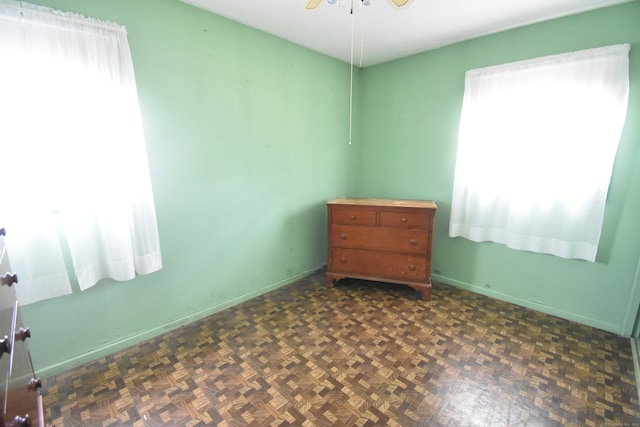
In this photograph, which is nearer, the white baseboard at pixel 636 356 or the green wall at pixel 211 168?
the white baseboard at pixel 636 356

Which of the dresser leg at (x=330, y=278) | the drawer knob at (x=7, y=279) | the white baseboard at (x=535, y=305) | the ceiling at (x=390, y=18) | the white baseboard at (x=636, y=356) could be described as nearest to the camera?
the drawer knob at (x=7, y=279)

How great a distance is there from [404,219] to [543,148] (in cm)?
115

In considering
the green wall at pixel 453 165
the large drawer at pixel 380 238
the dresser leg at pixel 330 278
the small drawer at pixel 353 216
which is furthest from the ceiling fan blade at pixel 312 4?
the dresser leg at pixel 330 278

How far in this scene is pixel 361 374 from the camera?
1.66m

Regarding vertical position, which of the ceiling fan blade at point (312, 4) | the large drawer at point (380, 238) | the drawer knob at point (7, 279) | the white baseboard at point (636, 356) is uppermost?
the ceiling fan blade at point (312, 4)

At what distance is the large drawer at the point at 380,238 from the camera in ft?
8.02

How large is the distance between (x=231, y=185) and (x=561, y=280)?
2760 millimetres

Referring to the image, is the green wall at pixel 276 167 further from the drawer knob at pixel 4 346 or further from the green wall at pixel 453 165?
the drawer knob at pixel 4 346

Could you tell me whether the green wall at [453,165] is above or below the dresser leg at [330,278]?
above

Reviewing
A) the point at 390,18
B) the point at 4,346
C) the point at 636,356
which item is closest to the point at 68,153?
the point at 4,346

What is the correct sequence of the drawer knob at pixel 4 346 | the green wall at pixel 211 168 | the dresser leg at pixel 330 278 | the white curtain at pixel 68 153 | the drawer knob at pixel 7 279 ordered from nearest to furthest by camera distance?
the drawer knob at pixel 4 346, the drawer knob at pixel 7 279, the white curtain at pixel 68 153, the green wall at pixel 211 168, the dresser leg at pixel 330 278

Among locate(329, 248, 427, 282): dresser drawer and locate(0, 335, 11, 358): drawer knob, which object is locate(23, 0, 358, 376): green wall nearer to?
locate(329, 248, 427, 282): dresser drawer

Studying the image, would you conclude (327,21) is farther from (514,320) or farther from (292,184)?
(514,320)

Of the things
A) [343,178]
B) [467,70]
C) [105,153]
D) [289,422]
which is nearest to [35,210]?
[105,153]
